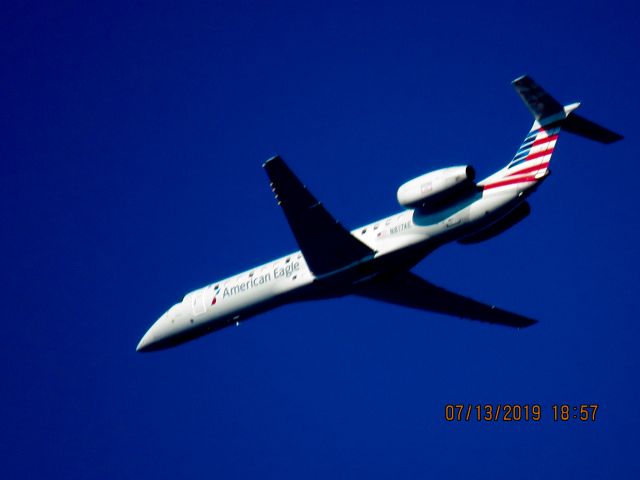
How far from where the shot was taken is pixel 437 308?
3612cm

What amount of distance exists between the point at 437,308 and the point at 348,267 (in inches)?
228

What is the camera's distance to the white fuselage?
29516 mm

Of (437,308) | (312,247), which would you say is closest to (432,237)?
(312,247)

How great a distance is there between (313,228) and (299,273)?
118 inches

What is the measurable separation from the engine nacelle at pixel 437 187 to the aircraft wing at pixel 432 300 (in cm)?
450

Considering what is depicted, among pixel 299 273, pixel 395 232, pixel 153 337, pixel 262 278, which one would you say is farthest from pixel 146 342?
pixel 395 232

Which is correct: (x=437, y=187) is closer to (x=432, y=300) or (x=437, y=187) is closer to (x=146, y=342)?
(x=432, y=300)

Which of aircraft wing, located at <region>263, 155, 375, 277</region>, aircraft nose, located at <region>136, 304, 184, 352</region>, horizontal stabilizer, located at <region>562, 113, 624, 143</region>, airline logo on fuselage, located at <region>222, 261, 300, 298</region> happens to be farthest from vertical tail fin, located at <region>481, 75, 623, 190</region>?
aircraft nose, located at <region>136, 304, 184, 352</region>

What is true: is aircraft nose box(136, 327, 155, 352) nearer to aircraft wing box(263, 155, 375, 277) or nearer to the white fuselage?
the white fuselage

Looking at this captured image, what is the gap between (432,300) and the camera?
35688mm

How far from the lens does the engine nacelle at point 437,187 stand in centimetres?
2912

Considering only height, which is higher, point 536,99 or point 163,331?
point 536,99

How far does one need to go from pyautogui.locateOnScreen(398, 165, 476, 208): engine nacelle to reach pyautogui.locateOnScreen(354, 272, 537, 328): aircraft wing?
14.8 feet

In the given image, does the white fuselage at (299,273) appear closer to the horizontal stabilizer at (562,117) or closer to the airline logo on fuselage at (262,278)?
the airline logo on fuselage at (262,278)
